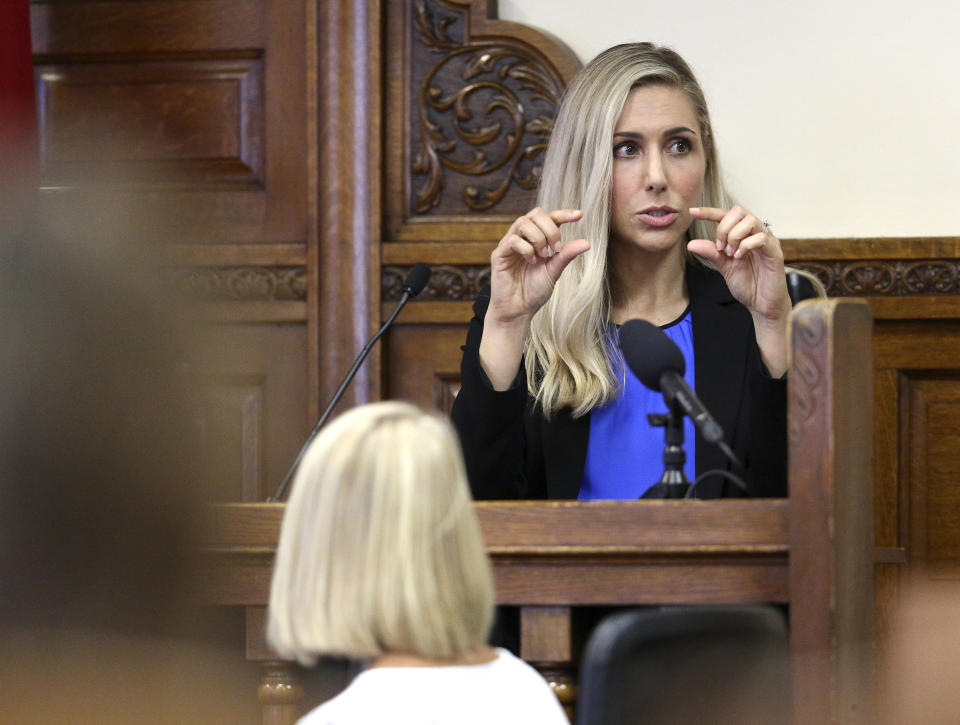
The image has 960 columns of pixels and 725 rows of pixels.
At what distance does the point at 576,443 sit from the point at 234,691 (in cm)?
A: 75

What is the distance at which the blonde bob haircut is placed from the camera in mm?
1312

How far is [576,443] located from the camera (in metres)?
2.50

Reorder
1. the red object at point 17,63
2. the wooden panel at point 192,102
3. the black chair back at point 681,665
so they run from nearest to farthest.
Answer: the black chair back at point 681,665 < the red object at point 17,63 < the wooden panel at point 192,102

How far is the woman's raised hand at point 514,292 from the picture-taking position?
2328 mm

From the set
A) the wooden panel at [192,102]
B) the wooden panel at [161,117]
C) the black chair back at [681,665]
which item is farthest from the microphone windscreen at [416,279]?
the black chair back at [681,665]

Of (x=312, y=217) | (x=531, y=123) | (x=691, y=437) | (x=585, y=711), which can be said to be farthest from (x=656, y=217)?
(x=585, y=711)

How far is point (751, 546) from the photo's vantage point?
A: 178 centimetres

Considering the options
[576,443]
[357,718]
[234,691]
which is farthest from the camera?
[576,443]

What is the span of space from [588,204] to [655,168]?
0.14 m

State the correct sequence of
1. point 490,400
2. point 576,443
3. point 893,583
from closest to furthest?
point 490,400 < point 576,443 < point 893,583

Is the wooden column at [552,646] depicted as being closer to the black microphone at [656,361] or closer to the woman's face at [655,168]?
the black microphone at [656,361]

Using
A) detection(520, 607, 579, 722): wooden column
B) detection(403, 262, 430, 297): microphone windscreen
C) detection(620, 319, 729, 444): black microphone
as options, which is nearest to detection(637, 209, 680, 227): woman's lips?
detection(403, 262, 430, 297): microphone windscreen

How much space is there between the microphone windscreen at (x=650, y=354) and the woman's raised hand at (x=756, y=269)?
14.5 inches

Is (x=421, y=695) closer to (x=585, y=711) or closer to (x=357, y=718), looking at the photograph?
(x=357, y=718)
